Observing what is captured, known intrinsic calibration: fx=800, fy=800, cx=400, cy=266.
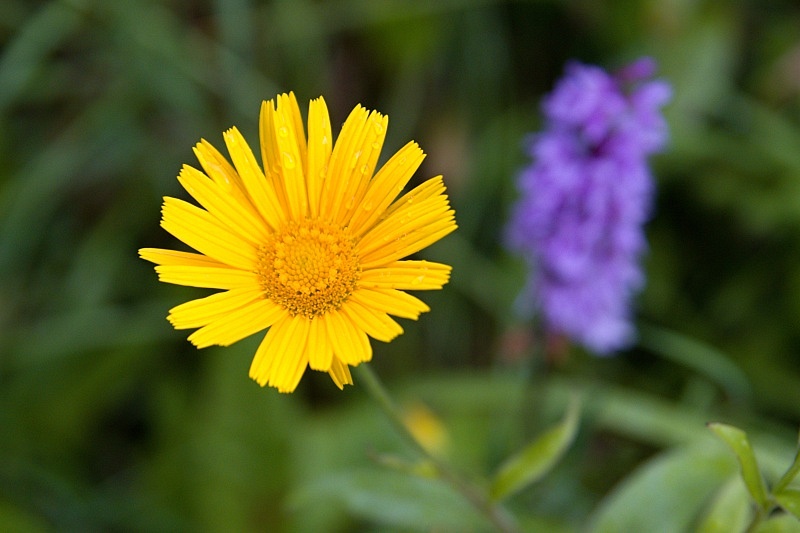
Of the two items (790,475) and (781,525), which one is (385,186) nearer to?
(790,475)

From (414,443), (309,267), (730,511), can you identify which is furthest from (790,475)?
(309,267)

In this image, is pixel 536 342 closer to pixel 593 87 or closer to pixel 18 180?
pixel 593 87

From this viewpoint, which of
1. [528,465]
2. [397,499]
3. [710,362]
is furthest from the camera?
[710,362]

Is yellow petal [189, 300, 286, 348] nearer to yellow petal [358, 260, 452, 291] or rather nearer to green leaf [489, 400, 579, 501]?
yellow petal [358, 260, 452, 291]

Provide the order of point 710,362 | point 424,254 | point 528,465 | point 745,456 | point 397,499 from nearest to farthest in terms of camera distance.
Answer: point 745,456 → point 528,465 → point 397,499 → point 710,362 → point 424,254

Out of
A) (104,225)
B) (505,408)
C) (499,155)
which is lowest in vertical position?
(505,408)

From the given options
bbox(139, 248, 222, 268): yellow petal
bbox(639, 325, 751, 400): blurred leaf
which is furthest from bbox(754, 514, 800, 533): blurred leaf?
bbox(139, 248, 222, 268): yellow petal

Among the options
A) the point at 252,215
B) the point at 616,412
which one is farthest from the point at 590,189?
the point at 252,215
